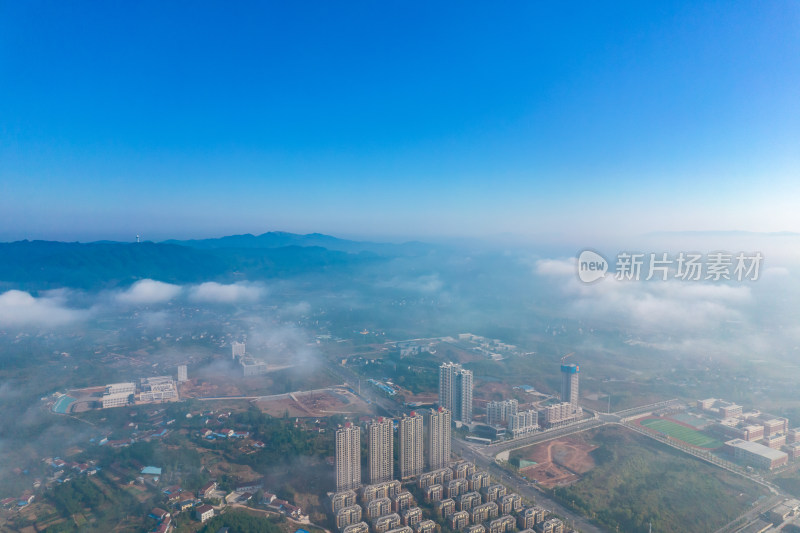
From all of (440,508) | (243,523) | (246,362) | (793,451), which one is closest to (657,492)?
(440,508)

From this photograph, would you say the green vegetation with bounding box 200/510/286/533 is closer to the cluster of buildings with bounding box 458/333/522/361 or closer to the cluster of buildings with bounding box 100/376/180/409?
the cluster of buildings with bounding box 100/376/180/409

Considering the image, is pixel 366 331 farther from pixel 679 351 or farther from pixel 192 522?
pixel 192 522

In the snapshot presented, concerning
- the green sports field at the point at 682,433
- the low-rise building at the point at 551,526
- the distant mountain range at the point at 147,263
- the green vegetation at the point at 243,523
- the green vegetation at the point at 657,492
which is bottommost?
the green sports field at the point at 682,433

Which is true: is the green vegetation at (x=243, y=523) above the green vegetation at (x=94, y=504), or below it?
above

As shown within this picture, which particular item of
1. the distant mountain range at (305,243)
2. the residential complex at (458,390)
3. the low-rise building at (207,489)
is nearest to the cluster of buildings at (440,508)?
the low-rise building at (207,489)

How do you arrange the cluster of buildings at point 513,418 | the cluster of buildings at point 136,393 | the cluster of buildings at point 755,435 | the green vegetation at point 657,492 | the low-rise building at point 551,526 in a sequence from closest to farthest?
the low-rise building at point 551,526 → the green vegetation at point 657,492 → the cluster of buildings at point 755,435 → the cluster of buildings at point 513,418 → the cluster of buildings at point 136,393

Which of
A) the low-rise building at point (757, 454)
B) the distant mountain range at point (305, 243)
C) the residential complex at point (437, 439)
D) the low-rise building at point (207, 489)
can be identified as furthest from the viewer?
the distant mountain range at point (305, 243)

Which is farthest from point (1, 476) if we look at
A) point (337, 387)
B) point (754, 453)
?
point (754, 453)

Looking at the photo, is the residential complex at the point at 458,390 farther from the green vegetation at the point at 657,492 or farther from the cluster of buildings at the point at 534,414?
the green vegetation at the point at 657,492

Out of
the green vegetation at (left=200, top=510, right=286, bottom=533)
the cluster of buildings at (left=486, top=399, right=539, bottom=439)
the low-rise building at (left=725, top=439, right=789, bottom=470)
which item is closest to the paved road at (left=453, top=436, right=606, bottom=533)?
the cluster of buildings at (left=486, top=399, right=539, bottom=439)
